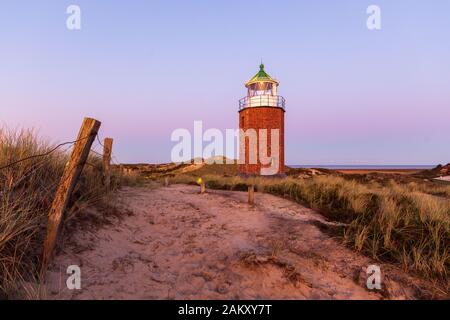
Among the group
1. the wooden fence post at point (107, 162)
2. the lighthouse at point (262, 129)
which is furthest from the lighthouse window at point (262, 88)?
the wooden fence post at point (107, 162)

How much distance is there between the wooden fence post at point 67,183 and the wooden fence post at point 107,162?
3.05m

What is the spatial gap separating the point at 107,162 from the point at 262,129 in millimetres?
14927

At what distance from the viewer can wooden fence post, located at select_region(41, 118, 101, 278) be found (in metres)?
3.72

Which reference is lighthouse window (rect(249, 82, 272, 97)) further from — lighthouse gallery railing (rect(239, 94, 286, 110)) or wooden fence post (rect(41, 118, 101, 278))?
wooden fence post (rect(41, 118, 101, 278))

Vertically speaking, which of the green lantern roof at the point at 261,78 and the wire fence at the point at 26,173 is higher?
the green lantern roof at the point at 261,78

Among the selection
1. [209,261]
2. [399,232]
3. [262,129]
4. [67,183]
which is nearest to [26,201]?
[67,183]

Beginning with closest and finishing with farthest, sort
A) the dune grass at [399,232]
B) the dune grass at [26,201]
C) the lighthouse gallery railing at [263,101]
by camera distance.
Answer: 1. the dune grass at [26,201]
2. the dune grass at [399,232]
3. the lighthouse gallery railing at [263,101]

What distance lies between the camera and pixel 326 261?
453 cm

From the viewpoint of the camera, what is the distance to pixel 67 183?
3.97 metres

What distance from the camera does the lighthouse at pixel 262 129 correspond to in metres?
21.0

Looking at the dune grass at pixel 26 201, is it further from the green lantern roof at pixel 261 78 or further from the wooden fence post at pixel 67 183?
the green lantern roof at pixel 261 78

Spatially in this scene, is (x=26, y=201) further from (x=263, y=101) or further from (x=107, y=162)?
(x=263, y=101)

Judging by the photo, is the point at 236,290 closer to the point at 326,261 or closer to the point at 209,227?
the point at 326,261
